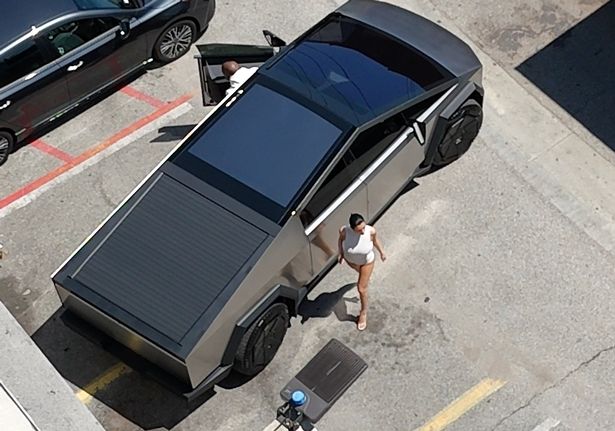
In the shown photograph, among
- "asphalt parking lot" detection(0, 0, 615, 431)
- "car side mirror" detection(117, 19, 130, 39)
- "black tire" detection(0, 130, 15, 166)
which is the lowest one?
"asphalt parking lot" detection(0, 0, 615, 431)

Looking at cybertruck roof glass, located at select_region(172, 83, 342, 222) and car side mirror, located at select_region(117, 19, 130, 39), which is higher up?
car side mirror, located at select_region(117, 19, 130, 39)

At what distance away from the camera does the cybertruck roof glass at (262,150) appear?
8289mm

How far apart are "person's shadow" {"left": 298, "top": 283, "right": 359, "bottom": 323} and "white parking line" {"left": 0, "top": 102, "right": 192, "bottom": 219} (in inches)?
121

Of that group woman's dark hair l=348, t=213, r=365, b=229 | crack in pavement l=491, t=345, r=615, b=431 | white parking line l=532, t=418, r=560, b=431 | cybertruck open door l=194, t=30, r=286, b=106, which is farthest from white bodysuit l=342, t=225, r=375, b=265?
cybertruck open door l=194, t=30, r=286, b=106

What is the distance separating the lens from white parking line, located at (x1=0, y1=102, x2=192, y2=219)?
33.3ft

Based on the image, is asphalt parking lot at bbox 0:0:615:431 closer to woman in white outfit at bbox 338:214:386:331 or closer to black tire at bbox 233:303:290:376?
black tire at bbox 233:303:290:376

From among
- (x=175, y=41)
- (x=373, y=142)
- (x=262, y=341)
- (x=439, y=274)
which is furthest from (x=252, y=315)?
(x=175, y=41)

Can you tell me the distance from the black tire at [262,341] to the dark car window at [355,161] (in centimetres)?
92

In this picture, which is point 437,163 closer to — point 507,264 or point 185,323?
point 507,264

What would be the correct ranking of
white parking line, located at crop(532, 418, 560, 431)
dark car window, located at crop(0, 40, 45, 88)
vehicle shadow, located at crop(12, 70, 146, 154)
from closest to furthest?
white parking line, located at crop(532, 418, 560, 431) → dark car window, located at crop(0, 40, 45, 88) → vehicle shadow, located at crop(12, 70, 146, 154)

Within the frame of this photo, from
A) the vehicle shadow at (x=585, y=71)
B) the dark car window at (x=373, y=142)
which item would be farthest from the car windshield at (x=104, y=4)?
the vehicle shadow at (x=585, y=71)

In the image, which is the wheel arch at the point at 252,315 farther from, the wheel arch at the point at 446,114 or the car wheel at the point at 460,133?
the car wheel at the point at 460,133

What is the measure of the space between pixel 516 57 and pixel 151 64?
4685mm

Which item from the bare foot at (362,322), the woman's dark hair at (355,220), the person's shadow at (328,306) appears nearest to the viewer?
the woman's dark hair at (355,220)
